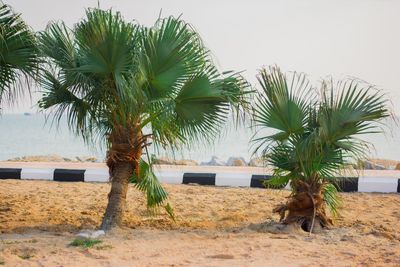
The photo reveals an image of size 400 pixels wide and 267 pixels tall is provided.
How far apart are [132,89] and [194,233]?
1.57 m

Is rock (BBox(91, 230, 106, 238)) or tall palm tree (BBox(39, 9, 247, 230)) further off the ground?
tall palm tree (BBox(39, 9, 247, 230))

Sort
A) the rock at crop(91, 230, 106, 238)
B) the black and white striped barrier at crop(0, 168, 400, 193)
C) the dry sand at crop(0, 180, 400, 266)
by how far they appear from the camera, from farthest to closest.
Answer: the black and white striped barrier at crop(0, 168, 400, 193), the rock at crop(91, 230, 106, 238), the dry sand at crop(0, 180, 400, 266)

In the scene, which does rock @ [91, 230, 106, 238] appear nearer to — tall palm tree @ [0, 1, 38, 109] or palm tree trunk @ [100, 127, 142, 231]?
palm tree trunk @ [100, 127, 142, 231]

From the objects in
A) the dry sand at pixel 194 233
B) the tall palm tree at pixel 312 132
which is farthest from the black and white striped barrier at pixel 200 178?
the tall palm tree at pixel 312 132

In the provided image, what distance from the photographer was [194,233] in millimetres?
7152

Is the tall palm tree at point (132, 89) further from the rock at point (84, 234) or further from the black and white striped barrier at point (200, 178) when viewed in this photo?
the black and white striped barrier at point (200, 178)

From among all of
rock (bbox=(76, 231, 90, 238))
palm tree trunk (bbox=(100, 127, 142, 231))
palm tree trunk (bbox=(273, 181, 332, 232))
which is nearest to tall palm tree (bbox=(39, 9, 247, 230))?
palm tree trunk (bbox=(100, 127, 142, 231))

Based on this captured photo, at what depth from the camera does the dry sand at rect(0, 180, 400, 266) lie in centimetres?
598

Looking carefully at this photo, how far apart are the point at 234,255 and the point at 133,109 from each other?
1793 millimetres

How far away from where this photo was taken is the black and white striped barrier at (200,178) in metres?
10.8

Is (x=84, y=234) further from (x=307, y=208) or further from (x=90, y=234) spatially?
(x=307, y=208)

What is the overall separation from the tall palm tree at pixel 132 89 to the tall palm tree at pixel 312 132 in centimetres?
39

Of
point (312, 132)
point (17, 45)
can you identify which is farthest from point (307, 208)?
point (17, 45)

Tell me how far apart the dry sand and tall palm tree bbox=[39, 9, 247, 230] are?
69 cm
